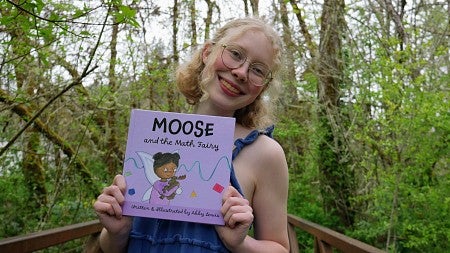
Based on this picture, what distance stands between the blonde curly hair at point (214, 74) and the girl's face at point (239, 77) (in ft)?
0.05

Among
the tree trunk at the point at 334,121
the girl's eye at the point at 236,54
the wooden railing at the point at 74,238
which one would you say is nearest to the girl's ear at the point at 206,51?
the girl's eye at the point at 236,54

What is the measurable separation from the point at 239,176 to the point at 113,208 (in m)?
0.28

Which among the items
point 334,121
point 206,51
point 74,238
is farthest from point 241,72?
point 334,121

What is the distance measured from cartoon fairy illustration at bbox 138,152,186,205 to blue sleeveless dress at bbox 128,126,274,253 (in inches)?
2.7

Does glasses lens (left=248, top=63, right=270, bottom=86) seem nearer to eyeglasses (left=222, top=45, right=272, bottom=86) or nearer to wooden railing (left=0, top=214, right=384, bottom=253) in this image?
eyeglasses (left=222, top=45, right=272, bottom=86)

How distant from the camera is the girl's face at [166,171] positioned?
102cm

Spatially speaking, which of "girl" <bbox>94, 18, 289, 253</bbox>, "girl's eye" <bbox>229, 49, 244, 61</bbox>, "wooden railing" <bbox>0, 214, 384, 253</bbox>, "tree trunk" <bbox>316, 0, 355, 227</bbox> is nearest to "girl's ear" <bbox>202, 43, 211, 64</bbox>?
"girl" <bbox>94, 18, 289, 253</bbox>

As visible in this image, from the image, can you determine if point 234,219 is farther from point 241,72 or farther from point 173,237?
point 241,72

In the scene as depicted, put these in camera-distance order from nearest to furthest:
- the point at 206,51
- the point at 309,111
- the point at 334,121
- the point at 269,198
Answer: the point at 269,198
the point at 206,51
the point at 334,121
the point at 309,111

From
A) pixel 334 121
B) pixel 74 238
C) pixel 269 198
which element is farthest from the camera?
pixel 334 121

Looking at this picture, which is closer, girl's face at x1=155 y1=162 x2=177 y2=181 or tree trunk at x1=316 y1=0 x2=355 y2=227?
girl's face at x1=155 y1=162 x2=177 y2=181

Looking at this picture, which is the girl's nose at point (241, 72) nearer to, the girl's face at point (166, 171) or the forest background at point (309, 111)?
the girl's face at point (166, 171)

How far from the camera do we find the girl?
98cm

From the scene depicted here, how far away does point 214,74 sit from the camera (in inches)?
44.9
